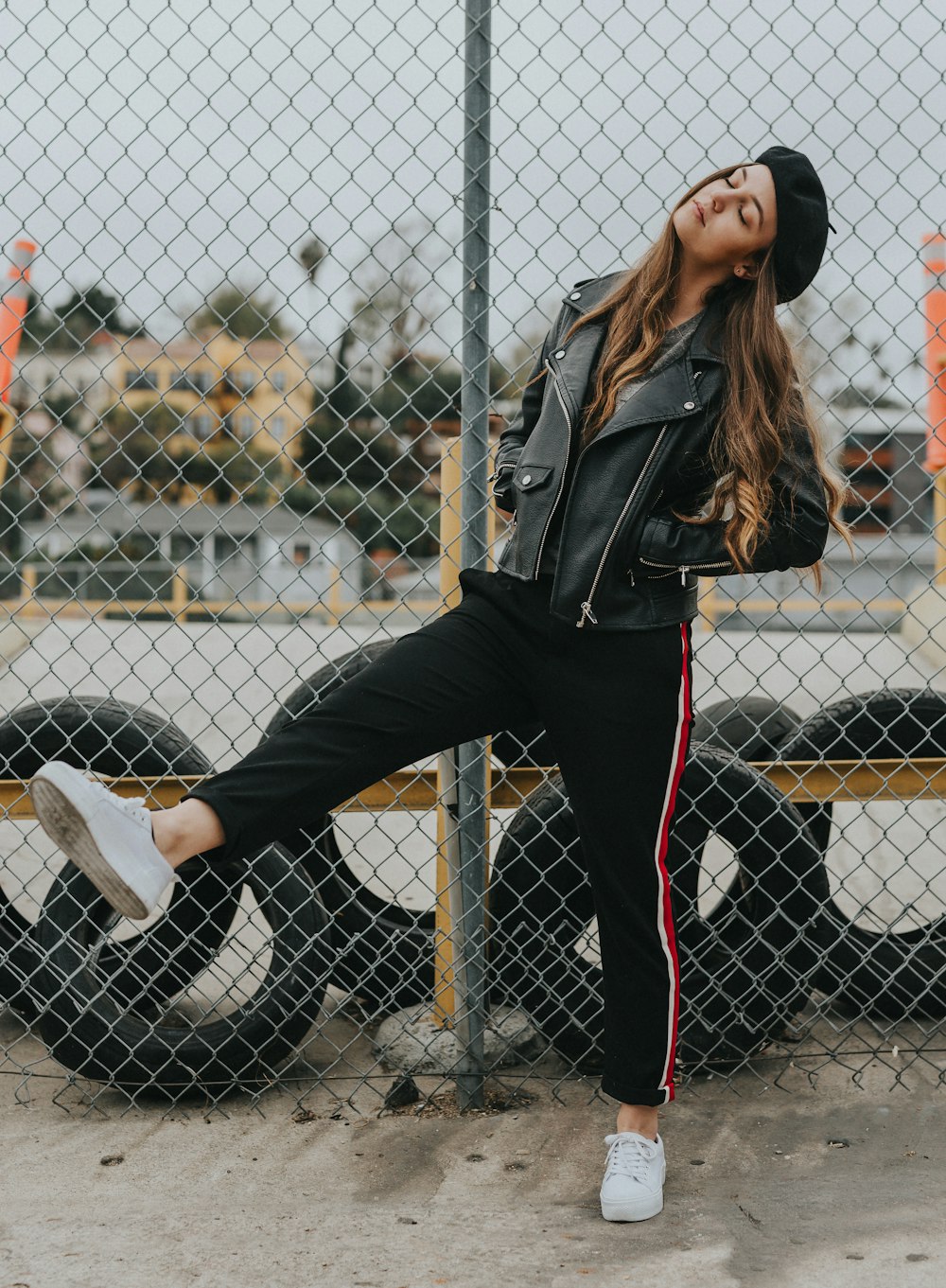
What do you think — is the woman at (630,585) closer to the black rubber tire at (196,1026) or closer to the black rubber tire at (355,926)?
the black rubber tire at (196,1026)

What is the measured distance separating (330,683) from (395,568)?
26.7m

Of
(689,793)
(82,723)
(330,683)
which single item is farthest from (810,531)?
(82,723)

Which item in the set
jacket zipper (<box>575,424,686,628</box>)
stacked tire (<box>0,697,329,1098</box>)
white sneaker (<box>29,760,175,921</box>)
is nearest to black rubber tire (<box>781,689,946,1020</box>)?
jacket zipper (<box>575,424,686,628</box>)

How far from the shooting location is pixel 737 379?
214 centimetres

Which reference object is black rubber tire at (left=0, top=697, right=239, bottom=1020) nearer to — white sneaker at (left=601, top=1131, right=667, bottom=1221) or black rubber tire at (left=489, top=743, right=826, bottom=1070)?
black rubber tire at (left=489, top=743, right=826, bottom=1070)

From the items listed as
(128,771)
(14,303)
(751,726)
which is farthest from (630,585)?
(14,303)

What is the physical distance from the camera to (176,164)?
102 inches

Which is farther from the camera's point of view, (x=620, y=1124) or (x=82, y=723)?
(x=82, y=723)

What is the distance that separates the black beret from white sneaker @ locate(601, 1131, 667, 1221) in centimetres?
164

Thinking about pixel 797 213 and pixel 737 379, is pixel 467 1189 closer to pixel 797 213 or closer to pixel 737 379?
pixel 737 379

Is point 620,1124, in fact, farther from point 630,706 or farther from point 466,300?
point 466,300

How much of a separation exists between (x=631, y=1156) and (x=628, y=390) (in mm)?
1425

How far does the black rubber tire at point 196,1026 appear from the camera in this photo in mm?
2713

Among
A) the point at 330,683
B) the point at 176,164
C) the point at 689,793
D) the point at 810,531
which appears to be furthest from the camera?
the point at 330,683
